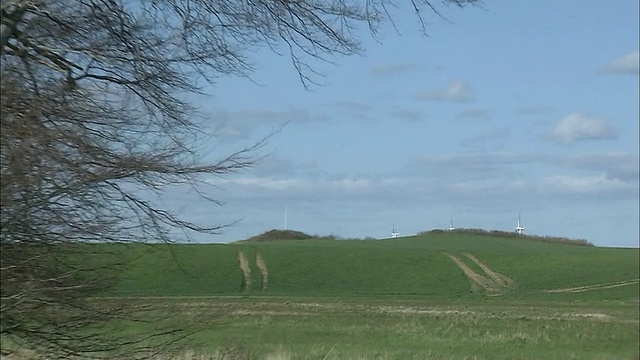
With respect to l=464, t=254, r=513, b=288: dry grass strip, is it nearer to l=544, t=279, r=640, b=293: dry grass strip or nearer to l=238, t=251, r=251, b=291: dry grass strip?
l=544, t=279, r=640, b=293: dry grass strip

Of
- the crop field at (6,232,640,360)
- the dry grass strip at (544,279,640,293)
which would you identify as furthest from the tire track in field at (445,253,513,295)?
the dry grass strip at (544,279,640,293)

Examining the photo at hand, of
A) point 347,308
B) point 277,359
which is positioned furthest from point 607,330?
point 277,359

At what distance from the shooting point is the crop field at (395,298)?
30.6 feet

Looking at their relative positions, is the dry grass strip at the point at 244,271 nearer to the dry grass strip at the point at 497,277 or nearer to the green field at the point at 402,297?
the green field at the point at 402,297

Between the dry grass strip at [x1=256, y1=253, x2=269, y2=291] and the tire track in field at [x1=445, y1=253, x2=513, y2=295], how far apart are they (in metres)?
12.8

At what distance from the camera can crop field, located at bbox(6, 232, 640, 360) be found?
9.31 m

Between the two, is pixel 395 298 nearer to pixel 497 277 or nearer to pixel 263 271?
pixel 263 271

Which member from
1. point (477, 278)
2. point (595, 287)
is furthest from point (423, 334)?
point (477, 278)

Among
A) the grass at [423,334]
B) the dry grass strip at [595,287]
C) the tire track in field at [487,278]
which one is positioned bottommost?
the grass at [423,334]

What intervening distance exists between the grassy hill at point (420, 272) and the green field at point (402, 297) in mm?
100

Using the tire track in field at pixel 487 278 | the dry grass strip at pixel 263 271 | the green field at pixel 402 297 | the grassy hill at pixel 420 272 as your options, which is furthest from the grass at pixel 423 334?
the tire track in field at pixel 487 278

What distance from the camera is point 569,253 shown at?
72500mm

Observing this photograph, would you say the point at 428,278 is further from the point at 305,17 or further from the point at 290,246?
the point at 305,17

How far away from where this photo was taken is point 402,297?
5169 cm
